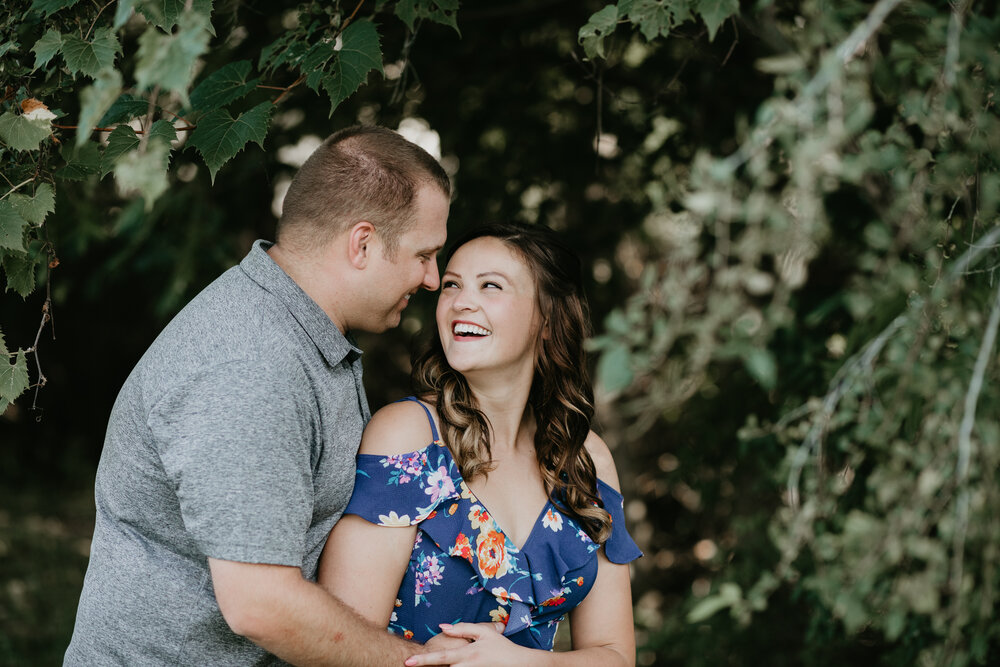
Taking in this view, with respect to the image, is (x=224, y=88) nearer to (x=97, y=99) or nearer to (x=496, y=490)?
(x=97, y=99)

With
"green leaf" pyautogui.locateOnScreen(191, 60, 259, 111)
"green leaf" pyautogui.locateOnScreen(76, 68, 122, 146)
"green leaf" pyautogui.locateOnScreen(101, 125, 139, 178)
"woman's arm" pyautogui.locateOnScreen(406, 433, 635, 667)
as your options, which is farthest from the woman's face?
"green leaf" pyautogui.locateOnScreen(76, 68, 122, 146)

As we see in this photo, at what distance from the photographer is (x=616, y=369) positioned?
99cm

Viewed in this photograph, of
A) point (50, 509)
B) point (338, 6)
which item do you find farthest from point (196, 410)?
point (50, 509)

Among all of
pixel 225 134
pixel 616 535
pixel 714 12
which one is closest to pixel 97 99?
pixel 225 134

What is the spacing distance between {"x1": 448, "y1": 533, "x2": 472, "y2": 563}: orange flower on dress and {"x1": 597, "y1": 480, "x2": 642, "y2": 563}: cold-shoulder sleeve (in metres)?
0.42

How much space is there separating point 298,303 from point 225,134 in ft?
1.37

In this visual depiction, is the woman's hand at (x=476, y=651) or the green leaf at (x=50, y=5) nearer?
the green leaf at (x=50, y=5)

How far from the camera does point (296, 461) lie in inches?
65.8

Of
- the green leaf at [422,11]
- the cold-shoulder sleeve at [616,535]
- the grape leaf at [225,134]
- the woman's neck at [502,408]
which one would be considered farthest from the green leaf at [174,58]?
the cold-shoulder sleeve at [616,535]

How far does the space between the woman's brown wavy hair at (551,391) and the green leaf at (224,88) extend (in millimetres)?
717

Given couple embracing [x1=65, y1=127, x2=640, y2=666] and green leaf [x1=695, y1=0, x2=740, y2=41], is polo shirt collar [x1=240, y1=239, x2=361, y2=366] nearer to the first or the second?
couple embracing [x1=65, y1=127, x2=640, y2=666]

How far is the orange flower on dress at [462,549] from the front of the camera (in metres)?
2.08

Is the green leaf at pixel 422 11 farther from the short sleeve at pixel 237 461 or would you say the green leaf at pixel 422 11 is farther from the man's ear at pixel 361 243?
the short sleeve at pixel 237 461

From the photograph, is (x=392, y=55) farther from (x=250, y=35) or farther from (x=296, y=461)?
(x=296, y=461)
